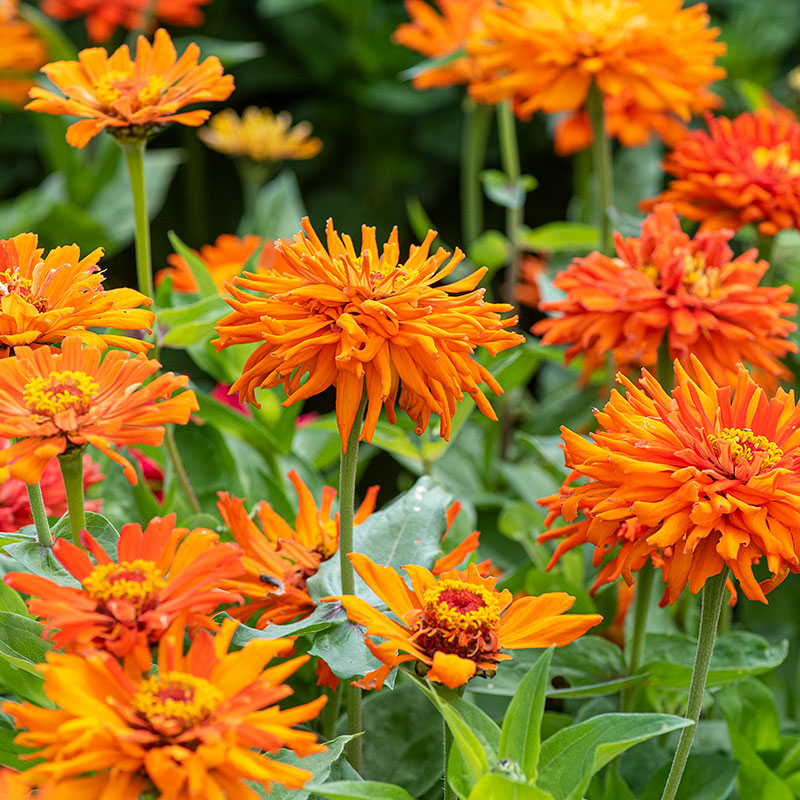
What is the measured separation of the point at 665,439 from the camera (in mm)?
403

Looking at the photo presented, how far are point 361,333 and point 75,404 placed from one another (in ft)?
0.35

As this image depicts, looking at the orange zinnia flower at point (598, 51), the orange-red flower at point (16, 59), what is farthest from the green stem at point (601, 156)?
the orange-red flower at point (16, 59)

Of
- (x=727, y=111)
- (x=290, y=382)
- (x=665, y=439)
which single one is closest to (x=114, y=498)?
(x=290, y=382)

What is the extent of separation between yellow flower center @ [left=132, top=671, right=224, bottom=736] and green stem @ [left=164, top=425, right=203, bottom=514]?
9.6 inches

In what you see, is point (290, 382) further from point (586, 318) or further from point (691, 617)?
point (691, 617)

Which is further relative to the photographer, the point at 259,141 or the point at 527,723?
the point at 259,141

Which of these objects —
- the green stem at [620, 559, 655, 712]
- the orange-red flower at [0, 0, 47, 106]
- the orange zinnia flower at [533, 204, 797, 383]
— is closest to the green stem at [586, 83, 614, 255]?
the orange zinnia flower at [533, 204, 797, 383]

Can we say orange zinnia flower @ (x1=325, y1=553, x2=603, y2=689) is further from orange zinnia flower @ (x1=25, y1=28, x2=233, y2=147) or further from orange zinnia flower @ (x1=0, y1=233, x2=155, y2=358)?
orange zinnia flower @ (x1=25, y1=28, x2=233, y2=147)

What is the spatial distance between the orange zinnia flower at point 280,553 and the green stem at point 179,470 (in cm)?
8

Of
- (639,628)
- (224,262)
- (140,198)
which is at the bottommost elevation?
(639,628)

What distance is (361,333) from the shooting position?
0.40 m

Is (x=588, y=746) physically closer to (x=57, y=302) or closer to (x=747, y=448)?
(x=747, y=448)

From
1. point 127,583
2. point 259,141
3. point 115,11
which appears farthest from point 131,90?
point 115,11

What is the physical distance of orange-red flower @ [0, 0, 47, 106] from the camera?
1.20 m
